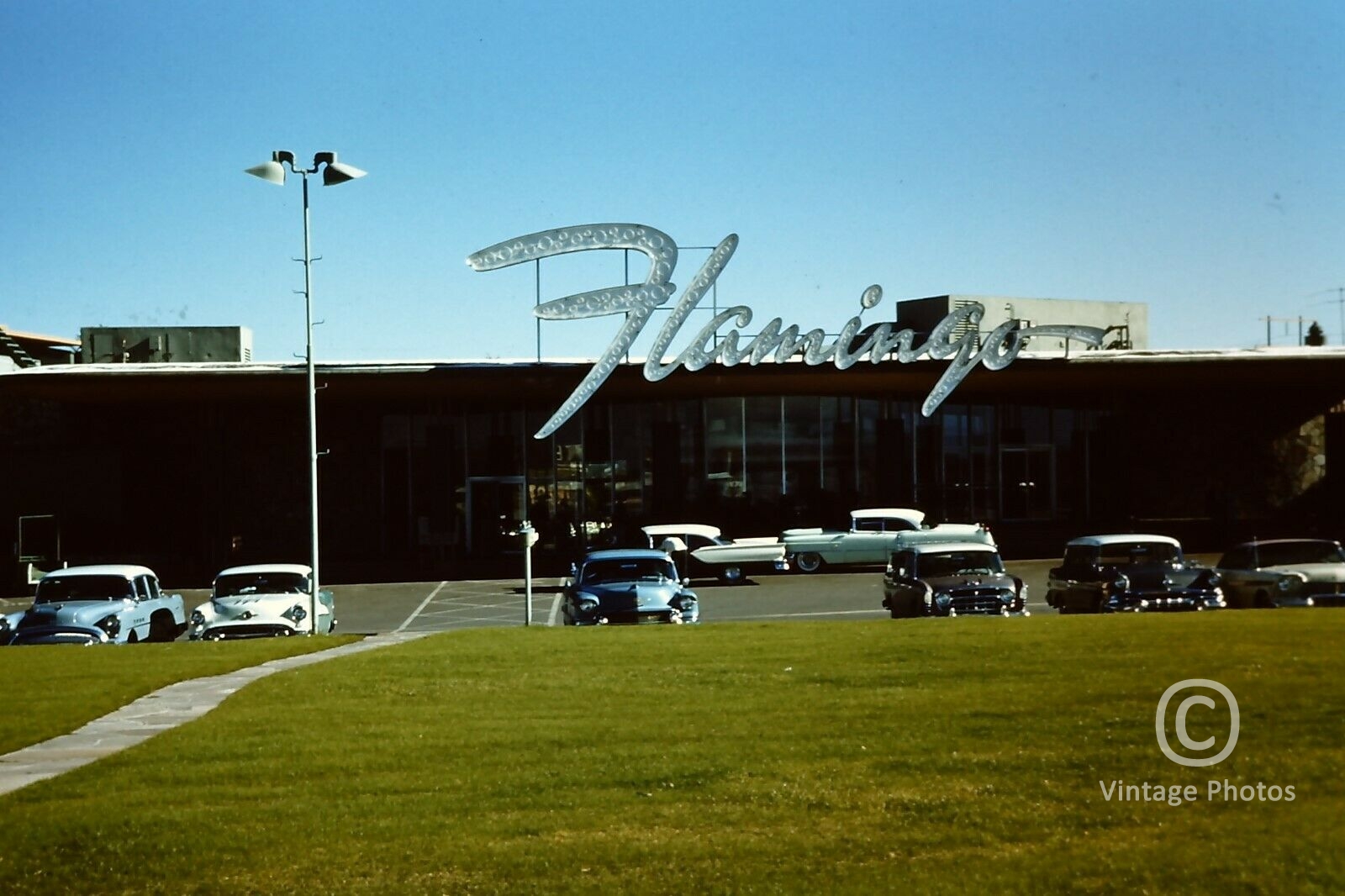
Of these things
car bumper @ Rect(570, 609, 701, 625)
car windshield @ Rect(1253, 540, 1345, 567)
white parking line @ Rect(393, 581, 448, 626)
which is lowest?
white parking line @ Rect(393, 581, 448, 626)

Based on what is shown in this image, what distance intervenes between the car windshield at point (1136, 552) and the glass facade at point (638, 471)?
882 inches

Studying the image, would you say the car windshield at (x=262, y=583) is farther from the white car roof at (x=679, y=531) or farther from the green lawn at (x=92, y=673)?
the white car roof at (x=679, y=531)

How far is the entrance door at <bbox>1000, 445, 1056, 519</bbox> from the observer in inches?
1843

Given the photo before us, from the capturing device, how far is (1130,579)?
21.6 m

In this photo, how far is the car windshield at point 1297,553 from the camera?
A: 22.4 metres

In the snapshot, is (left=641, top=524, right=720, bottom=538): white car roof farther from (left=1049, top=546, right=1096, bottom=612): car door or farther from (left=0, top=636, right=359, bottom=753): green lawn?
(left=0, top=636, right=359, bottom=753): green lawn

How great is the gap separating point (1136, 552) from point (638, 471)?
24.0 metres

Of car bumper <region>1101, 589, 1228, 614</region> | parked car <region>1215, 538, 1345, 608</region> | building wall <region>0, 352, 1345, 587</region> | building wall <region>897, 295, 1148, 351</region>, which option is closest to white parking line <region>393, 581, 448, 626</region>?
building wall <region>0, 352, 1345, 587</region>

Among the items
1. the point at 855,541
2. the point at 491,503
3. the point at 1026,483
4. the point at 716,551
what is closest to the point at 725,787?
the point at 716,551

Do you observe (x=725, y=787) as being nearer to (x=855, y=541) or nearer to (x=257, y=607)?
(x=257, y=607)

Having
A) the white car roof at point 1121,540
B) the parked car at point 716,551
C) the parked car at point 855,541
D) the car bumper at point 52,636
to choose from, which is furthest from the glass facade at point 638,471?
the car bumper at point 52,636

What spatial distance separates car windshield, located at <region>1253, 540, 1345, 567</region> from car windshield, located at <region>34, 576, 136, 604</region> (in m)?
18.6

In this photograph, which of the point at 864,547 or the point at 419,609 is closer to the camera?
the point at 419,609

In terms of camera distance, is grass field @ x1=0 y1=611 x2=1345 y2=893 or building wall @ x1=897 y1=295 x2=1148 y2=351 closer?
grass field @ x1=0 y1=611 x2=1345 y2=893
